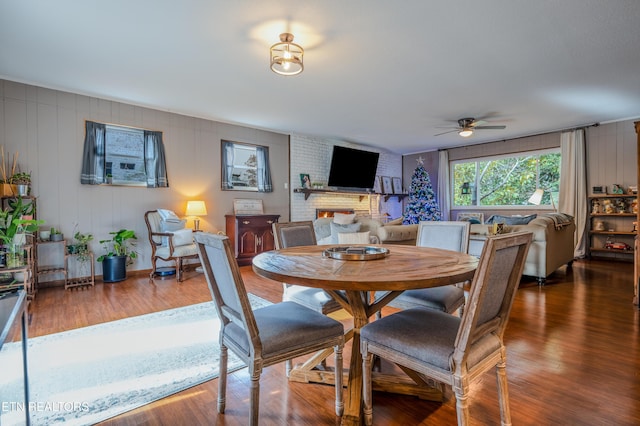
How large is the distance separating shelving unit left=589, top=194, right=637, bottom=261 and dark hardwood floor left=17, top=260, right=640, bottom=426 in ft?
9.97

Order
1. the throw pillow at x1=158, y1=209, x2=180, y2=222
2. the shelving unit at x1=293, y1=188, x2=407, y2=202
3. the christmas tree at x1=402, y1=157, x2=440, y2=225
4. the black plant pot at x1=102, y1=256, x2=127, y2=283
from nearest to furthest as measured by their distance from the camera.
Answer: the black plant pot at x1=102, y1=256, x2=127, y2=283
the throw pillow at x1=158, y1=209, x2=180, y2=222
the shelving unit at x1=293, y1=188, x2=407, y2=202
the christmas tree at x1=402, y1=157, x2=440, y2=225

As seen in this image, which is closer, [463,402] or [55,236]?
[463,402]

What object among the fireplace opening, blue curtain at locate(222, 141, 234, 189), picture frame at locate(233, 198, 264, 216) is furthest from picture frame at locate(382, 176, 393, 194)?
blue curtain at locate(222, 141, 234, 189)

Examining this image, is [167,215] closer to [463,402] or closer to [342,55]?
[342,55]

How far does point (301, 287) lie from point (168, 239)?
288cm

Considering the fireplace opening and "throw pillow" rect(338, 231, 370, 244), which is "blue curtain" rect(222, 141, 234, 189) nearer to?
the fireplace opening

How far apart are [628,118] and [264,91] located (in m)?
6.24

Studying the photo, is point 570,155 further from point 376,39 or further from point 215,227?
point 215,227

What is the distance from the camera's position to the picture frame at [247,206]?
227 inches

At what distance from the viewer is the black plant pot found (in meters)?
4.25

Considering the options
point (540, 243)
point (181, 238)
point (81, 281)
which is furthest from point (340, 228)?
point (81, 281)

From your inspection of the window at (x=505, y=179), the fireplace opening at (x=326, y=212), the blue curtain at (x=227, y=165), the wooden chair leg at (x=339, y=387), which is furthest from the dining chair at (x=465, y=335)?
the window at (x=505, y=179)

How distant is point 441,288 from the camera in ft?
6.68

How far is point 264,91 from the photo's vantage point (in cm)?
421
